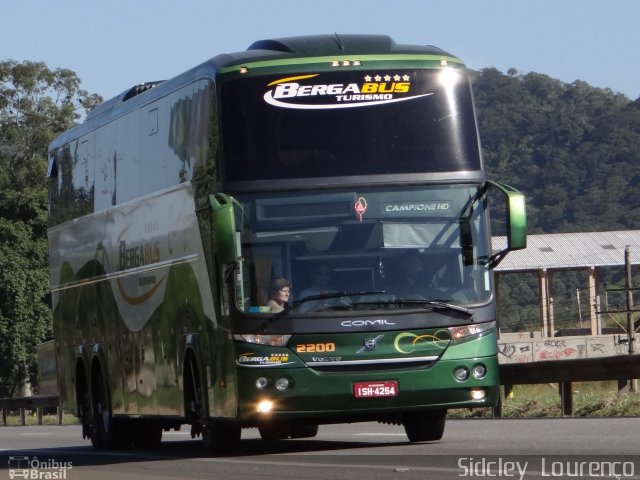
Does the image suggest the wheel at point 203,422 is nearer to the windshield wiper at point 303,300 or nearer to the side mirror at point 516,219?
the windshield wiper at point 303,300

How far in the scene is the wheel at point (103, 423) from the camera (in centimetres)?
1962

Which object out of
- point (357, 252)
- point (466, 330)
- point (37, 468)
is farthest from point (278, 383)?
point (37, 468)

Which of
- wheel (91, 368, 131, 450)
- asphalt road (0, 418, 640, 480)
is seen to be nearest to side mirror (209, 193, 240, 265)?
asphalt road (0, 418, 640, 480)

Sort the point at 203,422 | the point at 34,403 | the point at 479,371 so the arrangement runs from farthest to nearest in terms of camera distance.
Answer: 1. the point at 34,403
2. the point at 203,422
3. the point at 479,371

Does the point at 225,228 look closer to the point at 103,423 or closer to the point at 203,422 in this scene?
the point at 203,422

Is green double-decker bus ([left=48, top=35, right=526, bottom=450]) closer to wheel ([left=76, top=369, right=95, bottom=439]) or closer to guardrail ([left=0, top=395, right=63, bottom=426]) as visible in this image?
wheel ([left=76, top=369, right=95, bottom=439])

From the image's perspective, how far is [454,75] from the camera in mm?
15008

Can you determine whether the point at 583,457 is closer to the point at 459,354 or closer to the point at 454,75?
the point at 459,354

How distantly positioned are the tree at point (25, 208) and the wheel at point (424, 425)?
48.0 meters

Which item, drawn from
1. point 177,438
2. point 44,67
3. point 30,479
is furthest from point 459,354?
point 44,67

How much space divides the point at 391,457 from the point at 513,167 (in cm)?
14062

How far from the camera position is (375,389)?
14.4m

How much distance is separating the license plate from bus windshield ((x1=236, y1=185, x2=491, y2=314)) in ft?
2.31

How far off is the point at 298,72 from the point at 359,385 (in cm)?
299
